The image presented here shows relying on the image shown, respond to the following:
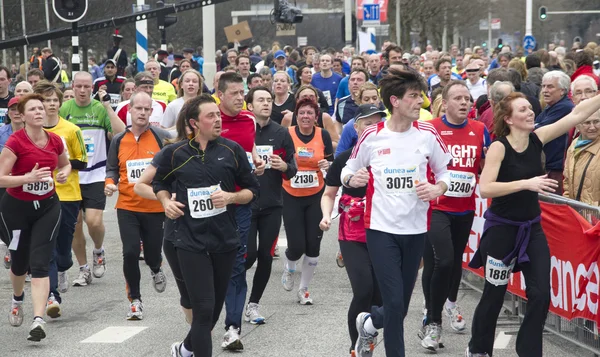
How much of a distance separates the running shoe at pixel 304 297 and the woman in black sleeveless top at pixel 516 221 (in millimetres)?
2818

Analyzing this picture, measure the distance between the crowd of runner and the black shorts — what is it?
16 mm

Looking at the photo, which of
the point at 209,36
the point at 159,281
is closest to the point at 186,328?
the point at 159,281

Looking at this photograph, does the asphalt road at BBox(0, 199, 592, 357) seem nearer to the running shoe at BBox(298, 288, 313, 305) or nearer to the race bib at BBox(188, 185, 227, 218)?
the running shoe at BBox(298, 288, 313, 305)

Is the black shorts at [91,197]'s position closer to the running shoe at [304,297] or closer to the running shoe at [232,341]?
the running shoe at [304,297]

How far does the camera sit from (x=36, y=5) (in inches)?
1935

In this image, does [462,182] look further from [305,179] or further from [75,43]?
[75,43]

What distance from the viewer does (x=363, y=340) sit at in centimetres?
726

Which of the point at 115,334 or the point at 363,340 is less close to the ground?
the point at 363,340

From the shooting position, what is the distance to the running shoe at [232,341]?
8.20m

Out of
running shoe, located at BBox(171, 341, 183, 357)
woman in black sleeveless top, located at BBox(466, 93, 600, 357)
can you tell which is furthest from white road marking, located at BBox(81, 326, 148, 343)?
A: woman in black sleeveless top, located at BBox(466, 93, 600, 357)

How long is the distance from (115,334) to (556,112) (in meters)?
4.50

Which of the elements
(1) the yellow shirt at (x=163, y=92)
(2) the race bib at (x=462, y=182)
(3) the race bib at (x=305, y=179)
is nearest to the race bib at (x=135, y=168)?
(3) the race bib at (x=305, y=179)

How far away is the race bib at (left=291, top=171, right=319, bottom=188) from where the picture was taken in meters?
10.1

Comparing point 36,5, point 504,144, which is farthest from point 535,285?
point 36,5
